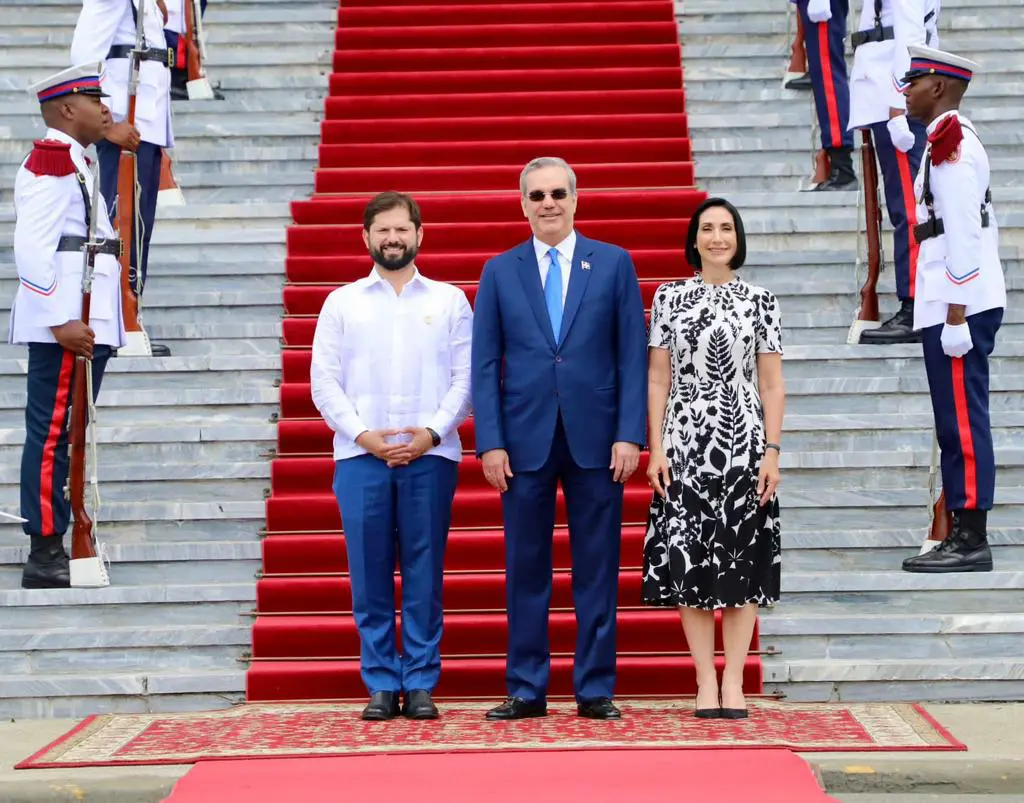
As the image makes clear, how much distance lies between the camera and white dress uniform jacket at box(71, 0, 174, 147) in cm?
702

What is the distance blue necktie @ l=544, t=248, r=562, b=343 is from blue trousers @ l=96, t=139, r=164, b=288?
2385 mm

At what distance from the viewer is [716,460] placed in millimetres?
4973

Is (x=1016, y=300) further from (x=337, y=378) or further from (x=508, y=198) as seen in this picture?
(x=337, y=378)

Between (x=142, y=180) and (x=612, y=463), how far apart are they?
3.04 m

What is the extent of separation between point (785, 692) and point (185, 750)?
6.23ft

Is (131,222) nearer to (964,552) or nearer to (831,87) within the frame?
(831,87)

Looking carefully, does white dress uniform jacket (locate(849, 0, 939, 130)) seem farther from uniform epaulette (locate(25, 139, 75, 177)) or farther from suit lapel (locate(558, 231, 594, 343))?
uniform epaulette (locate(25, 139, 75, 177))

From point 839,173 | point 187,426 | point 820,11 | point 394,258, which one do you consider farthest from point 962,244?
point 187,426

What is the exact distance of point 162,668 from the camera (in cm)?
559

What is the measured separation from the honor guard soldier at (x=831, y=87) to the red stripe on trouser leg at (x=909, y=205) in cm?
89

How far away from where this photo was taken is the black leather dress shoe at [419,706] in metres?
5.02

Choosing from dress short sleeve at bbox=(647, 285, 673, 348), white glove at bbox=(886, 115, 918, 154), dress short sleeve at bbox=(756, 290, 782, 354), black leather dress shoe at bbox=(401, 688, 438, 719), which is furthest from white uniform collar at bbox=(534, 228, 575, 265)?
white glove at bbox=(886, 115, 918, 154)

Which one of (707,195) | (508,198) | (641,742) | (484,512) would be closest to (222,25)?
(508,198)

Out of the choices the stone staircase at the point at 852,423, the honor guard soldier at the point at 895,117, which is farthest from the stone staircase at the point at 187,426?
the honor guard soldier at the point at 895,117
